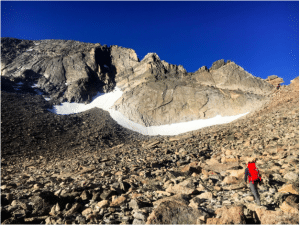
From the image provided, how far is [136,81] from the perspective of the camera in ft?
166

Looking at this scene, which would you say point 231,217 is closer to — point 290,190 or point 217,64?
point 290,190

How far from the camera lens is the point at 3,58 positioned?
58562mm

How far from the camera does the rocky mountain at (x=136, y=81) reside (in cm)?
3934

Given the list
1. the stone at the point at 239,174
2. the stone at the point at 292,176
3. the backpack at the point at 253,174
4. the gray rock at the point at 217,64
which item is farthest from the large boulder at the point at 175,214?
the gray rock at the point at 217,64

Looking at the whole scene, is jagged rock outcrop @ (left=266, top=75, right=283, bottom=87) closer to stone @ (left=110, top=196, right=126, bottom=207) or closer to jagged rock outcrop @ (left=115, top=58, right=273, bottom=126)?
jagged rock outcrop @ (left=115, top=58, right=273, bottom=126)

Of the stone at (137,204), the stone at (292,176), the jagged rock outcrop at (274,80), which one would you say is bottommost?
the stone at (137,204)

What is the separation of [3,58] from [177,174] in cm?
7757

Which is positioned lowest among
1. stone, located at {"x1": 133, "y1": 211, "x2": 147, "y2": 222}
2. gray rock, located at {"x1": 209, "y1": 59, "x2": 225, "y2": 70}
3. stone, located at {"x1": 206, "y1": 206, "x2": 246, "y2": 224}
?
stone, located at {"x1": 133, "y1": 211, "x2": 147, "y2": 222}

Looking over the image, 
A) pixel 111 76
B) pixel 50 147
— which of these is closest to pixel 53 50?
pixel 111 76

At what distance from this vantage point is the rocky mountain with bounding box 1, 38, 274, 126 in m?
39.3

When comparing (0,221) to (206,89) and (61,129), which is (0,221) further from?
(206,89)

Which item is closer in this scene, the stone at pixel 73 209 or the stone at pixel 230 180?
the stone at pixel 73 209

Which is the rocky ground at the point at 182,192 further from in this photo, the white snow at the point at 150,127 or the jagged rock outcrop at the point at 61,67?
the jagged rock outcrop at the point at 61,67

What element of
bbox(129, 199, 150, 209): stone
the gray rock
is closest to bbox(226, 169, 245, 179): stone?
bbox(129, 199, 150, 209): stone
